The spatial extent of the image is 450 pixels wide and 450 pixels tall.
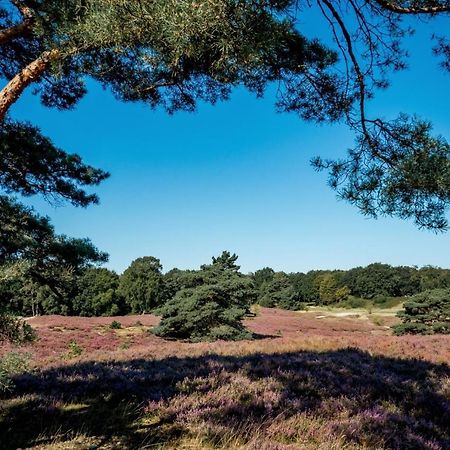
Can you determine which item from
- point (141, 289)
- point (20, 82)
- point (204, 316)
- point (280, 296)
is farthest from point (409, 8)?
Result: point (280, 296)

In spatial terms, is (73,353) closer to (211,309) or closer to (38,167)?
(211,309)

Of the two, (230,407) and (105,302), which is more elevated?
(230,407)

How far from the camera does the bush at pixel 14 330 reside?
341 cm

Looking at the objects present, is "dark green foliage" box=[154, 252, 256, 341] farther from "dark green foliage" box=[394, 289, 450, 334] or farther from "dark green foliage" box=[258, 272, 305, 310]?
"dark green foliage" box=[258, 272, 305, 310]

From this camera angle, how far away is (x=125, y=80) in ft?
16.4

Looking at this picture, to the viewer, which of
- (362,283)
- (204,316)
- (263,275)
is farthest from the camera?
(263,275)

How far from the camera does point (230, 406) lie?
565 cm

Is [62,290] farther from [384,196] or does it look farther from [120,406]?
[384,196]

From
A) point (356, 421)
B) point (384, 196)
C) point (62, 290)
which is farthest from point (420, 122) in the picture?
point (62, 290)

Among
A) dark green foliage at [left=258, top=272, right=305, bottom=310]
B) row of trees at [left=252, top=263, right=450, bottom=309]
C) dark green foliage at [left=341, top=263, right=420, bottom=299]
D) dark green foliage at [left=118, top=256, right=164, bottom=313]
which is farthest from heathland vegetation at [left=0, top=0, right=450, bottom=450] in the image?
dark green foliage at [left=341, top=263, right=420, bottom=299]

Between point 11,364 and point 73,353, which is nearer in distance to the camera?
point 11,364

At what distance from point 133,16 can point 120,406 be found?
17.6 feet

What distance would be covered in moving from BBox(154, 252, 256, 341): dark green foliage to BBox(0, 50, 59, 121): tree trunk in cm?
2122

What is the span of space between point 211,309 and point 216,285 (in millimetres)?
1846
